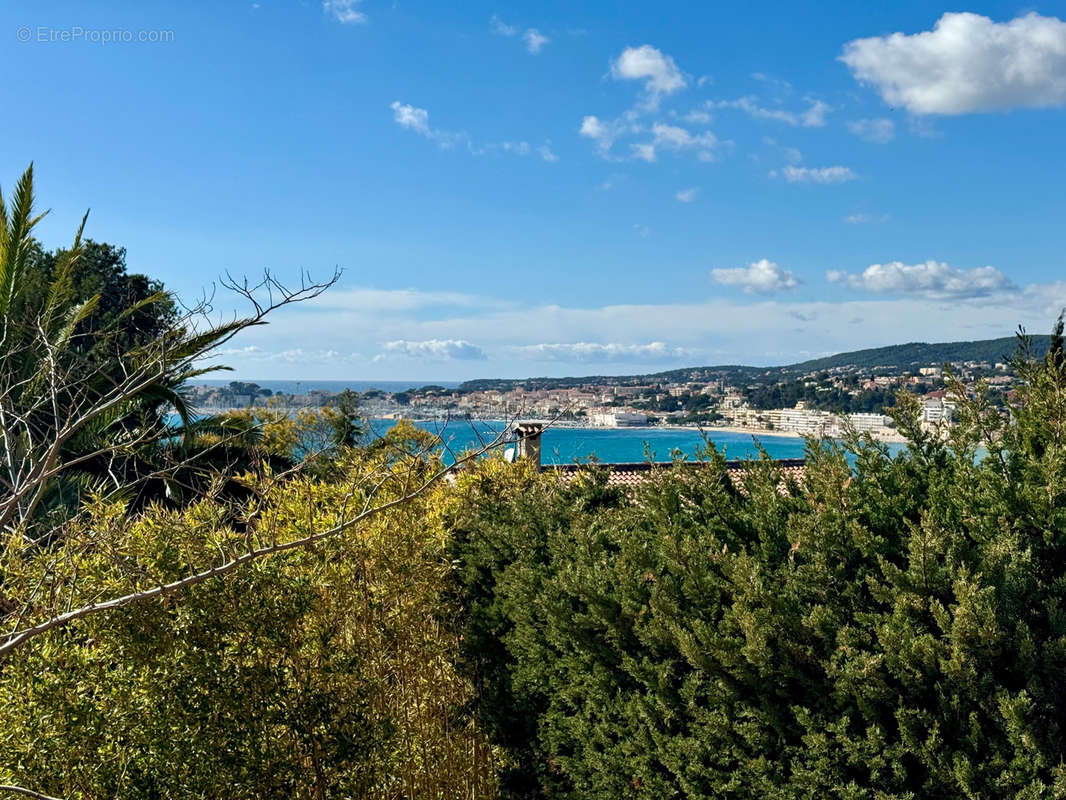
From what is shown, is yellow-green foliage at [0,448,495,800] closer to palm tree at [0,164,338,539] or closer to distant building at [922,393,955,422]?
palm tree at [0,164,338,539]

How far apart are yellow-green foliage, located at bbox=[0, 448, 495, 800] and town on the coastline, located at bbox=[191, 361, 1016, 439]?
1513 millimetres

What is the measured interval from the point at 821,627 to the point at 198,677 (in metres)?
3.10

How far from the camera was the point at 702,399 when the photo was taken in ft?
103

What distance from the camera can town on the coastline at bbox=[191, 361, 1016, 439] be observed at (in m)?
5.04

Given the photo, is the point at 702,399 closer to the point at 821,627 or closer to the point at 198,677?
the point at 198,677

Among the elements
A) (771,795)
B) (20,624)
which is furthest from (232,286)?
(771,795)

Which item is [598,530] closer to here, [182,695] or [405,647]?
[405,647]

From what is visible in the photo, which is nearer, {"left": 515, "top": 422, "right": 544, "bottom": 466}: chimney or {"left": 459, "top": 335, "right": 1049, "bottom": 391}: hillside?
{"left": 515, "top": 422, "right": 544, "bottom": 466}: chimney

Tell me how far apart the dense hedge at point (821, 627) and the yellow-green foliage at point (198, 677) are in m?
1.14

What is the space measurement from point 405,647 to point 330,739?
142 centimetres

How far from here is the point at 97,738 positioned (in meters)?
4.33

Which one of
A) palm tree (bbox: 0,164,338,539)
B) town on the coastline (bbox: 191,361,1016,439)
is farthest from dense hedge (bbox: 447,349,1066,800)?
palm tree (bbox: 0,164,338,539)

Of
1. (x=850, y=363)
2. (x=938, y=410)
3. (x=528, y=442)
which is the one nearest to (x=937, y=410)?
(x=938, y=410)

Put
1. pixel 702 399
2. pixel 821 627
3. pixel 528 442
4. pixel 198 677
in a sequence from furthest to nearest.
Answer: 1. pixel 702 399
2. pixel 528 442
3. pixel 198 677
4. pixel 821 627
